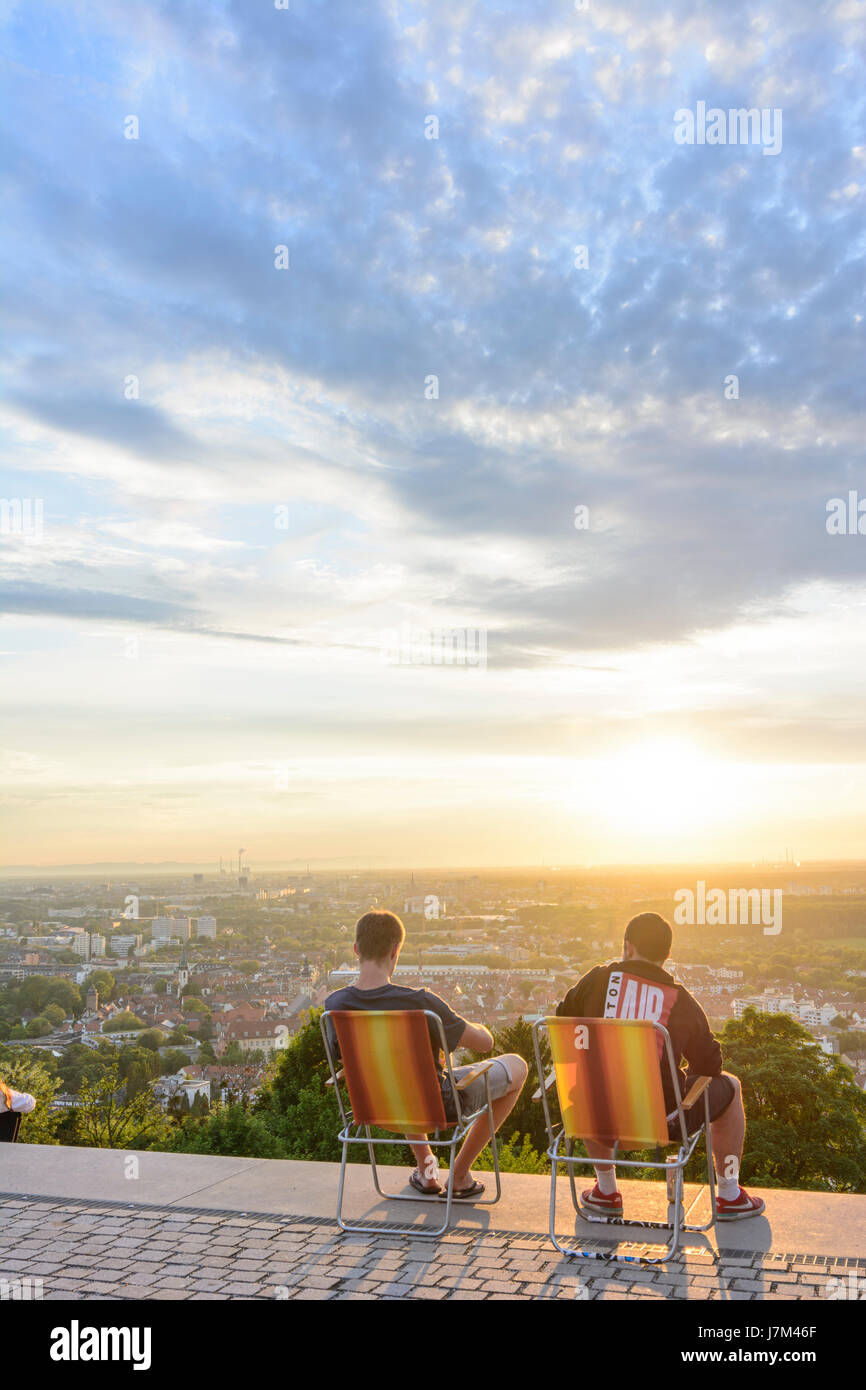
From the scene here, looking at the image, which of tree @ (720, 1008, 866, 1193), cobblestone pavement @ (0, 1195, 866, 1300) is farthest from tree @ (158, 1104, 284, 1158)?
tree @ (720, 1008, 866, 1193)

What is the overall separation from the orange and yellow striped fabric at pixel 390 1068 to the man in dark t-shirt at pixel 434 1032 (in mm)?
83

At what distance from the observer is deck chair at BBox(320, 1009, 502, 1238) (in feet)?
15.1

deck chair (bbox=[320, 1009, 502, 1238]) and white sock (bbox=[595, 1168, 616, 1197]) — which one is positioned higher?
deck chair (bbox=[320, 1009, 502, 1238])

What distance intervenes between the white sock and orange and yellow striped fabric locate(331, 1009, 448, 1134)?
752 mm

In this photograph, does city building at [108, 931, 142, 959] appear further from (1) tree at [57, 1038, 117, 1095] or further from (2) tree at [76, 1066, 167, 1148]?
(2) tree at [76, 1066, 167, 1148]

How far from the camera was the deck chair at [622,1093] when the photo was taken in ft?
13.9

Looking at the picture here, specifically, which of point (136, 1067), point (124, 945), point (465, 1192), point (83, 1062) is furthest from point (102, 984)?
point (465, 1192)

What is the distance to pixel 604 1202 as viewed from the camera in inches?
187

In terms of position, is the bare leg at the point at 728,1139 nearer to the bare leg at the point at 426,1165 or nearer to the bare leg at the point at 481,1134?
the bare leg at the point at 481,1134

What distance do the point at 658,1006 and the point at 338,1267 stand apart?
161 cm

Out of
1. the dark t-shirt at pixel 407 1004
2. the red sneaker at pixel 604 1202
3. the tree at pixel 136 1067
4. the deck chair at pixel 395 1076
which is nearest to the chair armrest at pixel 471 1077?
the deck chair at pixel 395 1076
